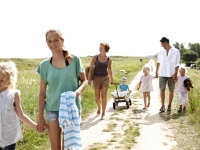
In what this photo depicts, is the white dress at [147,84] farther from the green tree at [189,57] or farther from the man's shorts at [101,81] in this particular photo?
the green tree at [189,57]

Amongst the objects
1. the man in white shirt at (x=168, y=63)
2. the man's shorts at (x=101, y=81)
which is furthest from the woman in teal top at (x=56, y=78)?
the man in white shirt at (x=168, y=63)

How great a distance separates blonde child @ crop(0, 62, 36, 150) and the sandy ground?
284 centimetres

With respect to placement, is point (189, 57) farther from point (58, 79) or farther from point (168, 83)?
point (58, 79)

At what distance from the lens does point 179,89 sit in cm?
1023

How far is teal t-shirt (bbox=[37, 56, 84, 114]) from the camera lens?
148 inches

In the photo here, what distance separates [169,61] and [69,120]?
23.5ft

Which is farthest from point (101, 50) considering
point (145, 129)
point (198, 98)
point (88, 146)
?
point (198, 98)

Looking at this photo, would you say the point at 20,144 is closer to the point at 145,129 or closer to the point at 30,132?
the point at 30,132

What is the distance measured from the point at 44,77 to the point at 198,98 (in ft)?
23.4

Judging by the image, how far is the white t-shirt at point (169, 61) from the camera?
9992mm

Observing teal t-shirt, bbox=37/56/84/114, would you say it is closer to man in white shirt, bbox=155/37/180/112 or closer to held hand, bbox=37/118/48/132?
held hand, bbox=37/118/48/132

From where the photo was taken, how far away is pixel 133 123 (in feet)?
28.1

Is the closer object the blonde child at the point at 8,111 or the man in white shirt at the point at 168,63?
the blonde child at the point at 8,111

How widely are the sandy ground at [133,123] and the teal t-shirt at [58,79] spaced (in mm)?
2776
